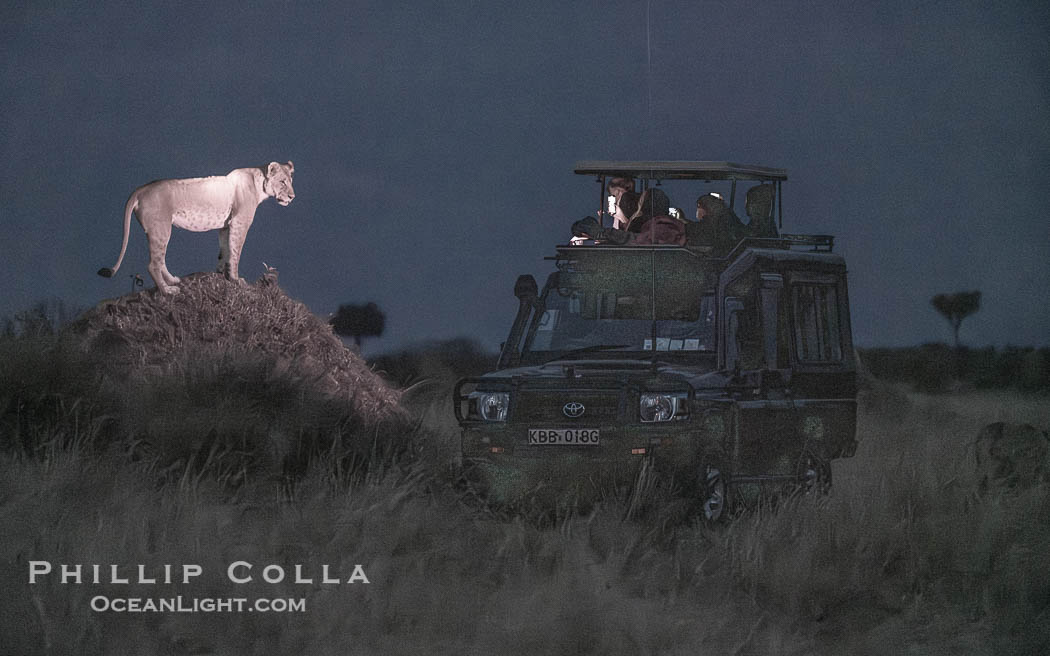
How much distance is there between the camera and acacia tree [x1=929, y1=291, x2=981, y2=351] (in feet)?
99.7

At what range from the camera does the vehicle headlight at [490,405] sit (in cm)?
966

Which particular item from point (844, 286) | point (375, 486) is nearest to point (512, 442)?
point (375, 486)

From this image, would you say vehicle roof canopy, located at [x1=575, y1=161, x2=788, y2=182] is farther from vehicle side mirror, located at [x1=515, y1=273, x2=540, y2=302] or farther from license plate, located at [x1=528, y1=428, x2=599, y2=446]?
license plate, located at [x1=528, y1=428, x2=599, y2=446]

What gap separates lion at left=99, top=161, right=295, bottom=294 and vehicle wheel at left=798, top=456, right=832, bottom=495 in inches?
224

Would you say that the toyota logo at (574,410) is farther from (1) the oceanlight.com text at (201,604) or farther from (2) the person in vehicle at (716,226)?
(1) the oceanlight.com text at (201,604)

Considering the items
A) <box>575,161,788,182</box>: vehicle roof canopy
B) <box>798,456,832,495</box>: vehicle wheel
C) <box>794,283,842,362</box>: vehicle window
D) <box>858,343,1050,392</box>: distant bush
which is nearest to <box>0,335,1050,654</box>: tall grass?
<box>798,456,832,495</box>: vehicle wheel

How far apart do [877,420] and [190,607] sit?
604 inches

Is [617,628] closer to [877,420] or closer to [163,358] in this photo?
[163,358]

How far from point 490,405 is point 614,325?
1.49m

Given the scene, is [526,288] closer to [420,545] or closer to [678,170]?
[678,170]

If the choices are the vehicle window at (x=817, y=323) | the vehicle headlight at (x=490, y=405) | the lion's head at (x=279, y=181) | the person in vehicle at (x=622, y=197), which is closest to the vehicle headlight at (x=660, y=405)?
the vehicle headlight at (x=490, y=405)

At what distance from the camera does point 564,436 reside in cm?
932

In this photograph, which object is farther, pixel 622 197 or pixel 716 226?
pixel 622 197

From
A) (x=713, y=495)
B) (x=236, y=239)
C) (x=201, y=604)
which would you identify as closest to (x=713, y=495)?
(x=713, y=495)
